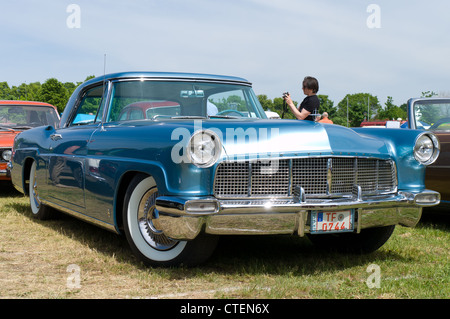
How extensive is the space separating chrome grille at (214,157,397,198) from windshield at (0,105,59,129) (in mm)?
6500

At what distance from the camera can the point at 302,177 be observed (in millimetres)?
3545

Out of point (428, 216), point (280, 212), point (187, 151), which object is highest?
point (187, 151)

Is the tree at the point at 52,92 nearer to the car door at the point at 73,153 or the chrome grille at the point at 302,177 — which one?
the car door at the point at 73,153

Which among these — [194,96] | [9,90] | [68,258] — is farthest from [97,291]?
[9,90]

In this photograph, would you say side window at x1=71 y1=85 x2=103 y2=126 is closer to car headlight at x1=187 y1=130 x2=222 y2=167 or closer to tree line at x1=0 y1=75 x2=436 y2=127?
car headlight at x1=187 y1=130 x2=222 y2=167

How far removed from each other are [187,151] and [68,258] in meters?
1.60

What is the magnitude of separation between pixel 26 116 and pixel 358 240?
694 cm

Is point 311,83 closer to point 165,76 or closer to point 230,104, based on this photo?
point 230,104

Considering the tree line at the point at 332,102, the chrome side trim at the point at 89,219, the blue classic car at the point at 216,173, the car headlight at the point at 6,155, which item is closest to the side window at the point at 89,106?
the blue classic car at the point at 216,173

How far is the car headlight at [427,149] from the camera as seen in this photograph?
411 cm

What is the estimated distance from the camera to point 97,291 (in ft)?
10.8

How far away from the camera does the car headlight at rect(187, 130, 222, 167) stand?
330cm

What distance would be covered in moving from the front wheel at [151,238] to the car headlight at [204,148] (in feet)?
1.72
